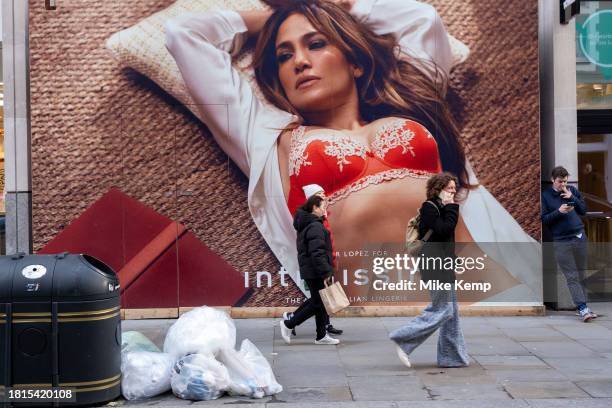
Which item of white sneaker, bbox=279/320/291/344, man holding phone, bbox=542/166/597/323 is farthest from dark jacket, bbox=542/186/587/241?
white sneaker, bbox=279/320/291/344

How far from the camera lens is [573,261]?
33.4 ft

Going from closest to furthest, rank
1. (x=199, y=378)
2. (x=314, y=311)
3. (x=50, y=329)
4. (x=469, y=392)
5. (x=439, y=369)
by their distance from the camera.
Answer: (x=50, y=329), (x=199, y=378), (x=469, y=392), (x=439, y=369), (x=314, y=311)

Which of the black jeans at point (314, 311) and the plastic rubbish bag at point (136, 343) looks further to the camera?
the black jeans at point (314, 311)

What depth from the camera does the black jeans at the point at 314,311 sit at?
8914mm

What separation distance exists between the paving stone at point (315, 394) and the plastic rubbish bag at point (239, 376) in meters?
0.21

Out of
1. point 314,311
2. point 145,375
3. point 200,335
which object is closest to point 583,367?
point 314,311

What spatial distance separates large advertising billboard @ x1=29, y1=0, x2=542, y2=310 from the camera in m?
10.4

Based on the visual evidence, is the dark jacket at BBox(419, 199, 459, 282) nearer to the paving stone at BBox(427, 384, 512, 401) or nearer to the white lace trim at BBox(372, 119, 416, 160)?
the paving stone at BBox(427, 384, 512, 401)

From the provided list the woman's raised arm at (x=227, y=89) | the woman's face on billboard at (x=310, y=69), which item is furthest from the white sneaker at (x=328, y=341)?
the woman's face on billboard at (x=310, y=69)

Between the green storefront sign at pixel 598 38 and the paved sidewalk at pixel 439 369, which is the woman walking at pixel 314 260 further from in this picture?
the green storefront sign at pixel 598 38

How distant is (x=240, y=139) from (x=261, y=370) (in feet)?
13.5

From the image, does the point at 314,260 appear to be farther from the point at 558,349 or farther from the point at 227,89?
the point at 227,89

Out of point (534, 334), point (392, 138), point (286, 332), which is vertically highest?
point (392, 138)

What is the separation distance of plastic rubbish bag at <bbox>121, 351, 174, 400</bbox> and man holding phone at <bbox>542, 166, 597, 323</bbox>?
5433mm
